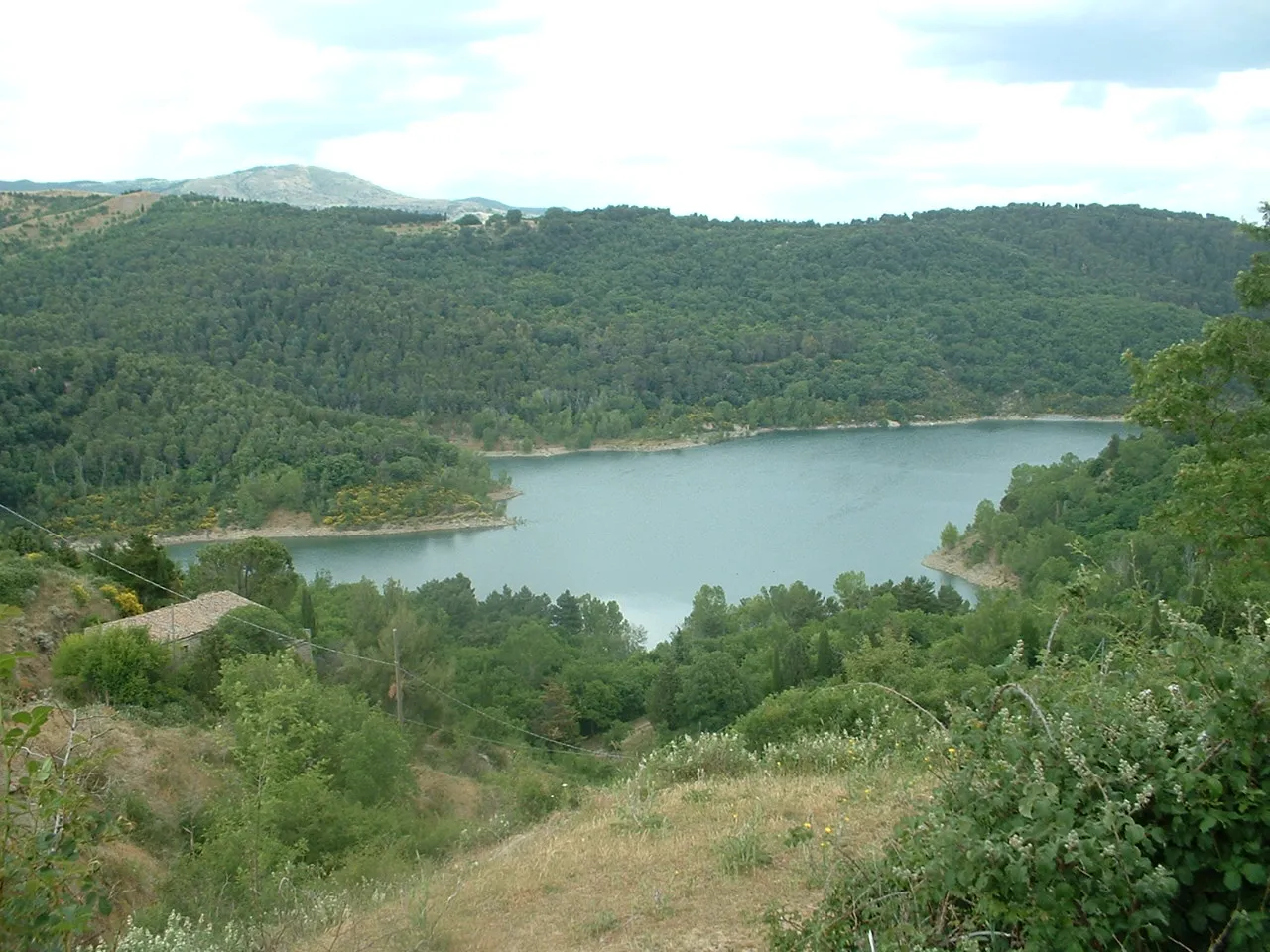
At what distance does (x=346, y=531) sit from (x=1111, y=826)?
37950 millimetres

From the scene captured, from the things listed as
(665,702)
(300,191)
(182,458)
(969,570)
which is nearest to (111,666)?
(665,702)

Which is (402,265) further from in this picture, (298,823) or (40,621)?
(298,823)

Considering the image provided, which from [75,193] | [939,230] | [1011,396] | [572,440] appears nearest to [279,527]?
[572,440]

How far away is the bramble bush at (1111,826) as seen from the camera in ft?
5.09

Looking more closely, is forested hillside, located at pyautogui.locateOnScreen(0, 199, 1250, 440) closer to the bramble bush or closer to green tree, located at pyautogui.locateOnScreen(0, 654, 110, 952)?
the bramble bush

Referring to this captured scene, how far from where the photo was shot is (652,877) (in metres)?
2.98

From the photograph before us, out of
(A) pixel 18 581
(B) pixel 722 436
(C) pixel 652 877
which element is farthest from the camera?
(B) pixel 722 436

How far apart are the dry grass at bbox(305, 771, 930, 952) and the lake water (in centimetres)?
2093

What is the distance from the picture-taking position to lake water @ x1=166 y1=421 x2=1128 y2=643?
2944cm

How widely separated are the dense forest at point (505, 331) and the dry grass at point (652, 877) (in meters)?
35.8

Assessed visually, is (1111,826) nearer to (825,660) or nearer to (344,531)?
(825,660)

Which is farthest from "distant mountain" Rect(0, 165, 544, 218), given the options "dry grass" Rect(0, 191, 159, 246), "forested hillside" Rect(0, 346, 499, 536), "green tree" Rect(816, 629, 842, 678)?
"green tree" Rect(816, 629, 842, 678)

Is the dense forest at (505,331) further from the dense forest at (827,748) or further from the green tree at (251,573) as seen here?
the dense forest at (827,748)

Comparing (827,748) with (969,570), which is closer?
(827,748)
